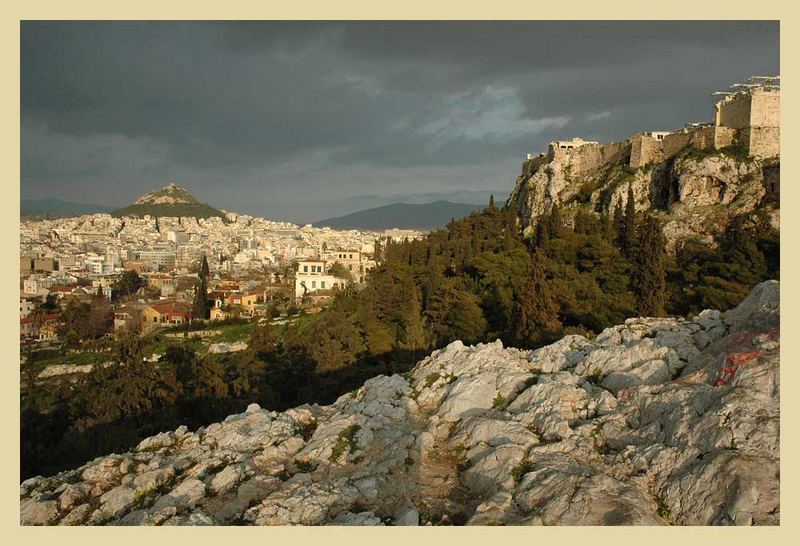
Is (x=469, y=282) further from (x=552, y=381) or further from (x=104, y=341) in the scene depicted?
(x=104, y=341)

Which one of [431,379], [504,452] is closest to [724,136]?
[431,379]

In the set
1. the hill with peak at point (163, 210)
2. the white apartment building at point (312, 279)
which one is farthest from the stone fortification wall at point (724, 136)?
the hill with peak at point (163, 210)

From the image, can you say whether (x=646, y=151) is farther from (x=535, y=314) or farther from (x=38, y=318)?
(x=38, y=318)

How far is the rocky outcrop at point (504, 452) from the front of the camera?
534 cm

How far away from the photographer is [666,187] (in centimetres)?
3619

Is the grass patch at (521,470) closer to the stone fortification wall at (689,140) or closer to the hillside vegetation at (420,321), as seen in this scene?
the hillside vegetation at (420,321)

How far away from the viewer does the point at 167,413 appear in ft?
47.0

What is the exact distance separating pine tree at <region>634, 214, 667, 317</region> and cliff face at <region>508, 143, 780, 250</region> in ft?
25.3

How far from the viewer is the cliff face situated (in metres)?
30.5

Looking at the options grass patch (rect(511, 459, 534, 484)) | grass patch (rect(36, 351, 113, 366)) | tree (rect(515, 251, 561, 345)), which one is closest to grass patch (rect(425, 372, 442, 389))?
grass patch (rect(511, 459, 534, 484))

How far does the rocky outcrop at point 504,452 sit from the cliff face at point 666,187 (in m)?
23.3

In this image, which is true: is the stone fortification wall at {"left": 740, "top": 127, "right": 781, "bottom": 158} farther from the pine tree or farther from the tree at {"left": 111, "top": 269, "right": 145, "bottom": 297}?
the tree at {"left": 111, "top": 269, "right": 145, "bottom": 297}

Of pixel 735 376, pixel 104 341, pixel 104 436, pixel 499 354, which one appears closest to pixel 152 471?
pixel 499 354

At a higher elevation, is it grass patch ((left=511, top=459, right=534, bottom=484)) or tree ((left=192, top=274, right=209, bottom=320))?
grass patch ((left=511, top=459, right=534, bottom=484))
